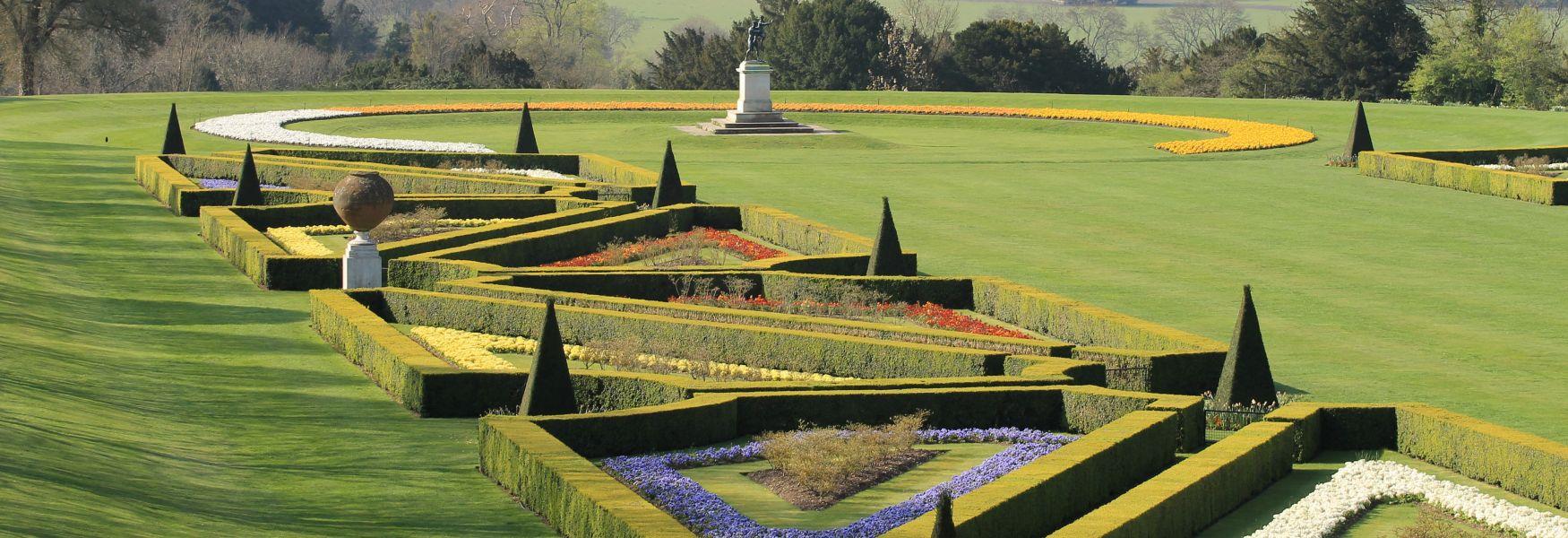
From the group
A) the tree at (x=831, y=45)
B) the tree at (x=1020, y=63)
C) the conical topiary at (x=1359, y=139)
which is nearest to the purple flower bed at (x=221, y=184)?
the conical topiary at (x=1359, y=139)

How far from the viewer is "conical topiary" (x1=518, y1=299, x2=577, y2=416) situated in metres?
16.1

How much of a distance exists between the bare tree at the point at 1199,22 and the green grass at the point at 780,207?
90.0 metres

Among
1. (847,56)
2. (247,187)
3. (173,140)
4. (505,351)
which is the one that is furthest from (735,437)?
(847,56)

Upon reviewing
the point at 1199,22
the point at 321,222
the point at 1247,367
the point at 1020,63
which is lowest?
the point at 321,222

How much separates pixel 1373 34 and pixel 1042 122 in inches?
829

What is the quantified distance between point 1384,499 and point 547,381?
6998 millimetres

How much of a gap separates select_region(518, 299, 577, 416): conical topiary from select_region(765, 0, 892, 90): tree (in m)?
66.8

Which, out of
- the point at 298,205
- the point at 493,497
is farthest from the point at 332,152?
the point at 493,497

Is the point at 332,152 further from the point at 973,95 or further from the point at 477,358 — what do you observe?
the point at 973,95

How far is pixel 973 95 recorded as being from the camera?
70625 millimetres

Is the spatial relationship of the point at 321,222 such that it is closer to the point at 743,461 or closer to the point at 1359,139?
the point at 743,461

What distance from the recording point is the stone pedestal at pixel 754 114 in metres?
53.7

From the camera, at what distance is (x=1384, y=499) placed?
14.7m

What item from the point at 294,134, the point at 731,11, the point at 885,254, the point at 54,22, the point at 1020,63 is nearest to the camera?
the point at 885,254
